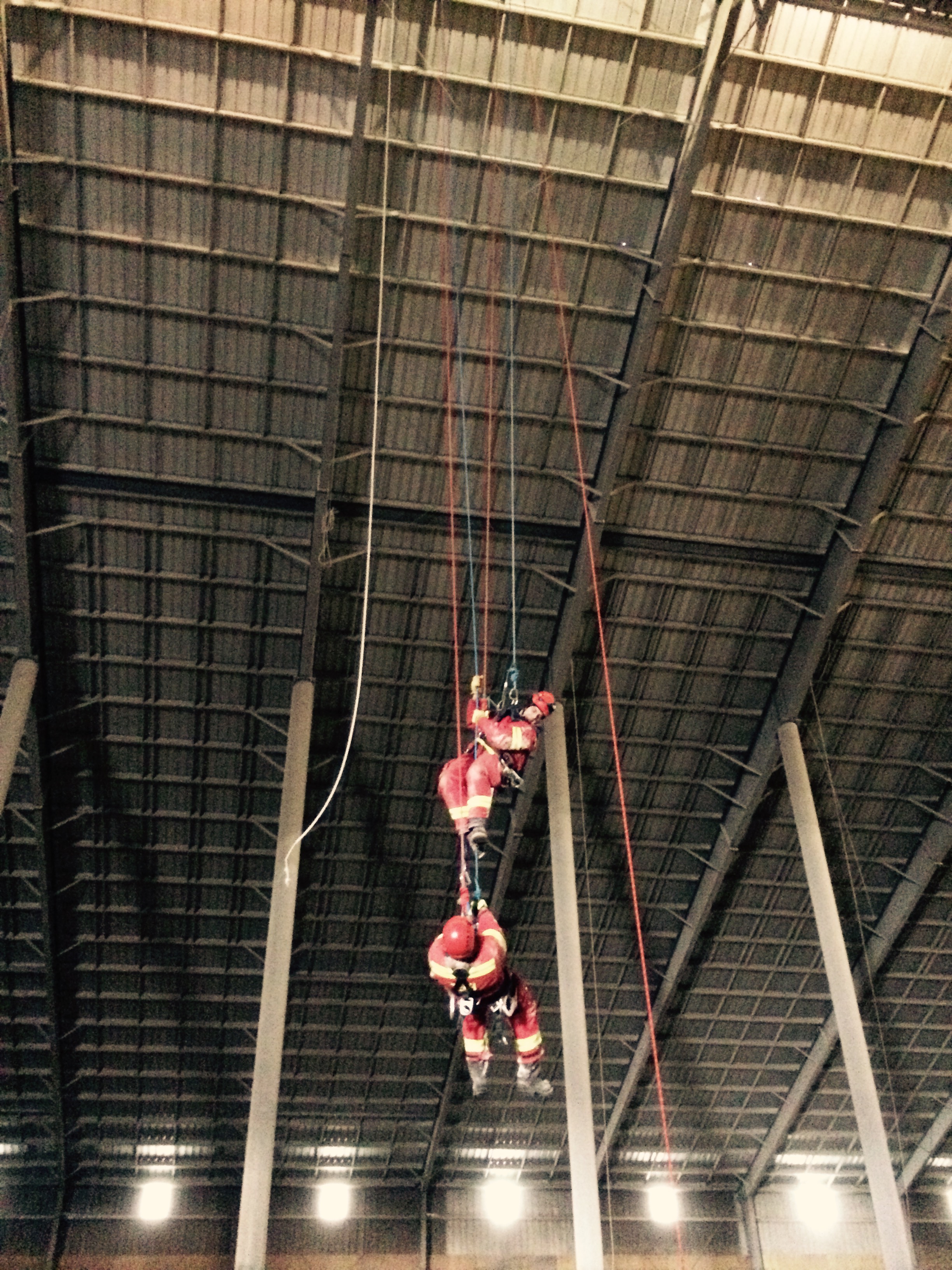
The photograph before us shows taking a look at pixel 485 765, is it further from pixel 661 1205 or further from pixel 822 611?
pixel 661 1205

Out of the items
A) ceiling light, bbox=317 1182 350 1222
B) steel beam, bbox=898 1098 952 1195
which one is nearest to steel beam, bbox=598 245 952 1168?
ceiling light, bbox=317 1182 350 1222

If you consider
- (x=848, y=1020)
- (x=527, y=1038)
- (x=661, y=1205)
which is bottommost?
(x=527, y=1038)

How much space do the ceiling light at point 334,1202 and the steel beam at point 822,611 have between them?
9.01 m

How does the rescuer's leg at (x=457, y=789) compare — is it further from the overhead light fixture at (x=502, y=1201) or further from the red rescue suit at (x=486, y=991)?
the overhead light fixture at (x=502, y=1201)

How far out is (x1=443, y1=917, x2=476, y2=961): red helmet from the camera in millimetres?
10938

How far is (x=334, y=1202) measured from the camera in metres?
27.1

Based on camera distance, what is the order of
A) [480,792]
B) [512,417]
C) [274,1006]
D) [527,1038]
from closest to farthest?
[527,1038]
[480,792]
[274,1006]
[512,417]

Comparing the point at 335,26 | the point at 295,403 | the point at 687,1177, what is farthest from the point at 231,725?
the point at 687,1177

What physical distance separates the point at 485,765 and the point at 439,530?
281 inches

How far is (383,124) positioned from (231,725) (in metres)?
11.4

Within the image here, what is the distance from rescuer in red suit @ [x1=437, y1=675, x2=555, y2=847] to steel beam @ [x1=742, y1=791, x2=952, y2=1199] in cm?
1235

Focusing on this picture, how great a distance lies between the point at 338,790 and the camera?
70.0ft

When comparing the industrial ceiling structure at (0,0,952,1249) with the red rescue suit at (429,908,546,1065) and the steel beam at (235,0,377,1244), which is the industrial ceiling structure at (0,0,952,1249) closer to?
the steel beam at (235,0,377,1244)

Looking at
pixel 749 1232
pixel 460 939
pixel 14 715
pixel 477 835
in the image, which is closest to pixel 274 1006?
pixel 477 835
